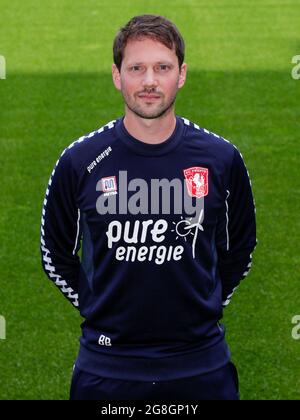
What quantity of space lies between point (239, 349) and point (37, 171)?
3934 mm

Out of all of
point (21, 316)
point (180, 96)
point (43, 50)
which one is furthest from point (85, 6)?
point (21, 316)

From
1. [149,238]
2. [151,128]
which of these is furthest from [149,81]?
[149,238]

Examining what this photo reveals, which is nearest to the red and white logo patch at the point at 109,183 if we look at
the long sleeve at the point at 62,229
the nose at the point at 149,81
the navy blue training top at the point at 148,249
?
the navy blue training top at the point at 148,249

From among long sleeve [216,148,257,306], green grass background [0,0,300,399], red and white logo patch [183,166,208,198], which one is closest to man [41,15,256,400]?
red and white logo patch [183,166,208,198]

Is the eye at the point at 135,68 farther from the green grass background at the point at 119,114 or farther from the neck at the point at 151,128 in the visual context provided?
the green grass background at the point at 119,114

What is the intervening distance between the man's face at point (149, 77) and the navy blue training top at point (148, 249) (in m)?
0.14

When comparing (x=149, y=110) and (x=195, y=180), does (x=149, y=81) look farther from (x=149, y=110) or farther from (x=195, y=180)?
(x=195, y=180)

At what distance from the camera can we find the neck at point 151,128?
3495 mm

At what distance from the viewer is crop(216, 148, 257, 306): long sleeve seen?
3.72 metres

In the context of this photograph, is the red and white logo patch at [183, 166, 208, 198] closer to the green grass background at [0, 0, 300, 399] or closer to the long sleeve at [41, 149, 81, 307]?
the long sleeve at [41, 149, 81, 307]

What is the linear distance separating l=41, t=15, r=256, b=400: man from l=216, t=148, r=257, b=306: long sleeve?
117mm

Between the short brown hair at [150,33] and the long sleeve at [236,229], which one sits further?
the long sleeve at [236,229]

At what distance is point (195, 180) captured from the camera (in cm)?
352

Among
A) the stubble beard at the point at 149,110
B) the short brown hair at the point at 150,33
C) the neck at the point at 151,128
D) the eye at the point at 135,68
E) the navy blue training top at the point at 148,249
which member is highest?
the short brown hair at the point at 150,33
